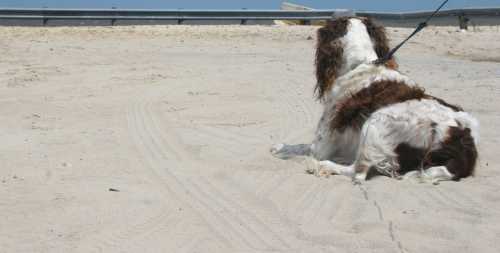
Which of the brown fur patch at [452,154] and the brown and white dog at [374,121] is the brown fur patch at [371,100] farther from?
the brown fur patch at [452,154]

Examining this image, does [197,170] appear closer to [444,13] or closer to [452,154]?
[452,154]

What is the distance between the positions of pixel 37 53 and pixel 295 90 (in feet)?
20.2

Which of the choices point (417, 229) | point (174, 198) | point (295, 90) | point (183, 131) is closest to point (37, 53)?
point (295, 90)

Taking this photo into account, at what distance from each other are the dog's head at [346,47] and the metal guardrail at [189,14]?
14.5 meters

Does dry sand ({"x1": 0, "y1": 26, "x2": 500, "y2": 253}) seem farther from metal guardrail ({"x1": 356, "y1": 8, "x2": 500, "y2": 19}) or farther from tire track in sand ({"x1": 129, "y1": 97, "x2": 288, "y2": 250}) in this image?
metal guardrail ({"x1": 356, "y1": 8, "x2": 500, "y2": 19})

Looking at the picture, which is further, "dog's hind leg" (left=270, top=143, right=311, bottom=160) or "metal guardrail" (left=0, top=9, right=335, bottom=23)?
"metal guardrail" (left=0, top=9, right=335, bottom=23)

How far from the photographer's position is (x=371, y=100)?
7.42 metres

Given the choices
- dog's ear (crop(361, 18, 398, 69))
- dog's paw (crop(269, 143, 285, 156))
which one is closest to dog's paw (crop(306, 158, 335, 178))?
dog's paw (crop(269, 143, 285, 156))

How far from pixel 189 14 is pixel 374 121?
17.1 meters

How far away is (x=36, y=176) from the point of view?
691cm

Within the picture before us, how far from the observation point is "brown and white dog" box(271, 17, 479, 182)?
22.7 feet

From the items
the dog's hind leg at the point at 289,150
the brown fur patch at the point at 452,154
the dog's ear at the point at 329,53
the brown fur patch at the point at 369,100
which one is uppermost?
the dog's ear at the point at 329,53

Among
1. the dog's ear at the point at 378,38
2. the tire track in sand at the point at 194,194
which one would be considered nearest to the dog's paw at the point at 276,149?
the tire track in sand at the point at 194,194

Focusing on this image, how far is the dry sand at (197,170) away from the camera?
212 inches
